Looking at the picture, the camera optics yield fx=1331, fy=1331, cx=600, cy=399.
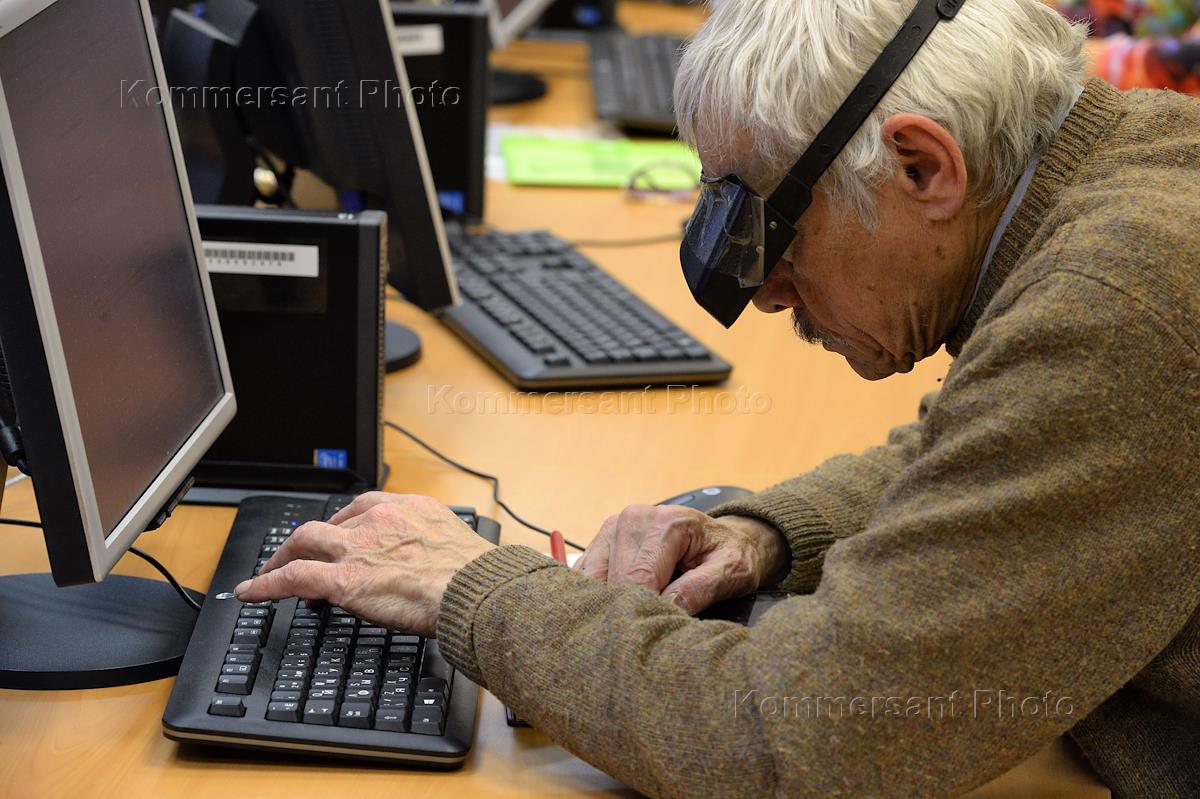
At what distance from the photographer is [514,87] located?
285cm

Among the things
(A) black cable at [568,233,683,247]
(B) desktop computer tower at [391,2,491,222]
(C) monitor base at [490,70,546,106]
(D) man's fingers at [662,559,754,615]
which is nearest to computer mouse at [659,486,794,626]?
(D) man's fingers at [662,559,754,615]

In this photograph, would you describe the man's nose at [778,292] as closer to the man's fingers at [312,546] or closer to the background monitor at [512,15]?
the man's fingers at [312,546]

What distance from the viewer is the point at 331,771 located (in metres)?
0.88

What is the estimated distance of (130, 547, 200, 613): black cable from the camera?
3.40 feet

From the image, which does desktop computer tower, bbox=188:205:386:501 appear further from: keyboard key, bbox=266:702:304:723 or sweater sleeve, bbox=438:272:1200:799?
sweater sleeve, bbox=438:272:1200:799

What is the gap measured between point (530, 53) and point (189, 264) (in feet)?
7.40

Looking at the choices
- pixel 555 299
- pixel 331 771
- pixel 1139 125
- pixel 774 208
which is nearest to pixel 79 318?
pixel 331 771

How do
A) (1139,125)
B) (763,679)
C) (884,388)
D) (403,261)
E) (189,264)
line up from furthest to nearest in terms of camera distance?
(884,388)
(403,261)
(189,264)
(1139,125)
(763,679)

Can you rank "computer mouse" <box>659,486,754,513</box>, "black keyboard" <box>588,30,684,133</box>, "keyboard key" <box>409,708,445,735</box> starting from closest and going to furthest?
"keyboard key" <box>409,708,445,735</box> → "computer mouse" <box>659,486,754,513</box> → "black keyboard" <box>588,30,684,133</box>

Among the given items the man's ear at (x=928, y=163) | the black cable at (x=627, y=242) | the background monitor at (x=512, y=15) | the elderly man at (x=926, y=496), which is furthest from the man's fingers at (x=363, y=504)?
the background monitor at (x=512, y=15)

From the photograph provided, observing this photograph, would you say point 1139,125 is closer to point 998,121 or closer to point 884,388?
point 998,121

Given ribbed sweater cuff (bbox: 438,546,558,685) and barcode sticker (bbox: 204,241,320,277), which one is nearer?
ribbed sweater cuff (bbox: 438,546,558,685)

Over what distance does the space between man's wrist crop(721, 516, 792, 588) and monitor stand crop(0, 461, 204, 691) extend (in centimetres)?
46

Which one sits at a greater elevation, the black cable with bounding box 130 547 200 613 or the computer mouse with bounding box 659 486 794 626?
the black cable with bounding box 130 547 200 613
